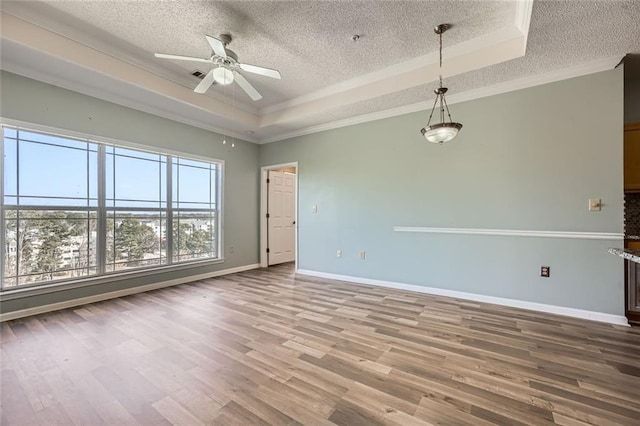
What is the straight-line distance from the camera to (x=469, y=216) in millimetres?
3672

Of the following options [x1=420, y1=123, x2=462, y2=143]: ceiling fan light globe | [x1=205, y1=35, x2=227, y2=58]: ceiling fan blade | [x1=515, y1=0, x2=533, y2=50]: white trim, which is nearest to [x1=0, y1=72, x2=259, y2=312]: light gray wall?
[x1=205, y1=35, x2=227, y2=58]: ceiling fan blade

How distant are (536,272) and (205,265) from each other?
5016 mm

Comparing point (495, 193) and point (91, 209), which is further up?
point (495, 193)

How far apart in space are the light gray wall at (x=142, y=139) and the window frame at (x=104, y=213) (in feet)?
0.22

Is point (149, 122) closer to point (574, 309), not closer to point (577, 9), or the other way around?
point (577, 9)

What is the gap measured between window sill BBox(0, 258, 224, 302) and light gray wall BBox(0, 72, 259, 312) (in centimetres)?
5

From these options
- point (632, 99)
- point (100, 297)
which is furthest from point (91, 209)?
point (632, 99)

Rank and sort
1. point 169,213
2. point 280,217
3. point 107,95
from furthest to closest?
point 280,217 → point 169,213 → point 107,95

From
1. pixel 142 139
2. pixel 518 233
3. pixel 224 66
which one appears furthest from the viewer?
pixel 142 139

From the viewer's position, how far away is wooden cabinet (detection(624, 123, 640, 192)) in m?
3.08

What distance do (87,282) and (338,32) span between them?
14.4 feet

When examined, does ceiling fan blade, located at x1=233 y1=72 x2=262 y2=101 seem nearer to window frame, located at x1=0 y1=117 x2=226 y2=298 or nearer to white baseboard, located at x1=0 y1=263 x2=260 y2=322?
window frame, located at x1=0 y1=117 x2=226 y2=298

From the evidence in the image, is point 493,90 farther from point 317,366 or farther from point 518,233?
point 317,366

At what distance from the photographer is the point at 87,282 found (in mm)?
3574
